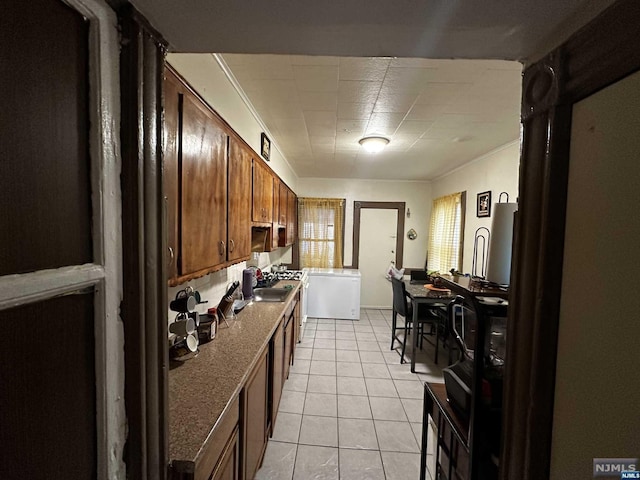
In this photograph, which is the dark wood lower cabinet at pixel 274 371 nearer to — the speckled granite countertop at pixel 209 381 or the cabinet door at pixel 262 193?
the speckled granite countertop at pixel 209 381

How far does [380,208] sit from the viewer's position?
533cm

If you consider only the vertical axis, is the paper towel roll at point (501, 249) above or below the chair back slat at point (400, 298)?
above

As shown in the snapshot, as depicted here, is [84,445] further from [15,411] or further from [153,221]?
[153,221]

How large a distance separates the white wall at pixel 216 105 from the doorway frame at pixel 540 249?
48.5 inches

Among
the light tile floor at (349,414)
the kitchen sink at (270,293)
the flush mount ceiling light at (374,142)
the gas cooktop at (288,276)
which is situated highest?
the flush mount ceiling light at (374,142)

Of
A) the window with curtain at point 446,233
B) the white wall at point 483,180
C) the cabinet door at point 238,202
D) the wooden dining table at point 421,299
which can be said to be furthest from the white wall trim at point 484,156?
the cabinet door at point 238,202

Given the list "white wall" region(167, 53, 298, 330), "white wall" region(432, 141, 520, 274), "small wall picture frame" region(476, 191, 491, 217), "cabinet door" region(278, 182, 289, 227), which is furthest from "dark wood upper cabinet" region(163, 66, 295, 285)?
"small wall picture frame" region(476, 191, 491, 217)

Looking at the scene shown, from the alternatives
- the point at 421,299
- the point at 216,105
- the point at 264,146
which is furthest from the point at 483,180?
the point at 216,105

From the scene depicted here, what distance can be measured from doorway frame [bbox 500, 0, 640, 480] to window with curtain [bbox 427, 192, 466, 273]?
364 cm

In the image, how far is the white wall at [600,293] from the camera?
45 centimetres

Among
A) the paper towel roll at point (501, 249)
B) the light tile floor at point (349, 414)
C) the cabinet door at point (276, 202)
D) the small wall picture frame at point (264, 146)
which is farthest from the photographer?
the cabinet door at point (276, 202)

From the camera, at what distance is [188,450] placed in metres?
0.80

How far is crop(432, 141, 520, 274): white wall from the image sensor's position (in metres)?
2.91

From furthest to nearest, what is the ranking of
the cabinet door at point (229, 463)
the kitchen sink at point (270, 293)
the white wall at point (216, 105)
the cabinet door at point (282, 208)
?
1. the cabinet door at point (282, 208)
2. the kitchen sink at point (270, 293)
3. the white wall at point (216, 105)
4. the cabinet door at point (229, 463)
